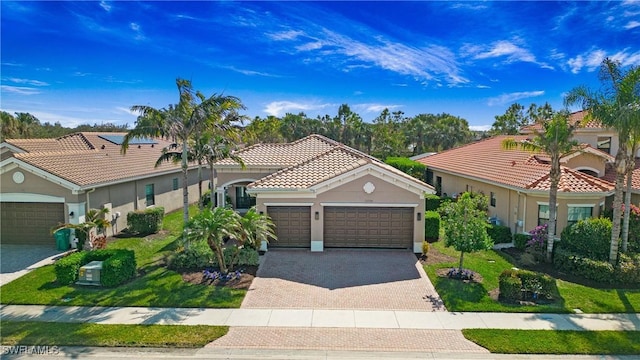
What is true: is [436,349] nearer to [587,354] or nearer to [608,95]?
[587,354]

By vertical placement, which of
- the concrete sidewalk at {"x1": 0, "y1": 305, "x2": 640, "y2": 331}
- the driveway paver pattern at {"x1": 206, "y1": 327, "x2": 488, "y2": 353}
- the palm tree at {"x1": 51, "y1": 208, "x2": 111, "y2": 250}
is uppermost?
the palm tree at {"x1": 51, "y1": 208, "x2": 111, "y2": 250}

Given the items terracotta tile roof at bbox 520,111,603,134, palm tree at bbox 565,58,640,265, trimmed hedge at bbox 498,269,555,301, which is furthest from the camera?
terracotta tile roof at bbox 520,111,603,134

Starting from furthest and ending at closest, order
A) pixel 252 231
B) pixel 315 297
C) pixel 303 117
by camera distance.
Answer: pixel 303 117
pixel 252 231
pixel 315 297

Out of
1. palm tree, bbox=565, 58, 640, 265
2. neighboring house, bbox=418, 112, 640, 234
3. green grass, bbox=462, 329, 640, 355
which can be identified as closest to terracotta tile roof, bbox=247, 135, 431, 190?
neighboring house, bbox=418, 112, 640, 234

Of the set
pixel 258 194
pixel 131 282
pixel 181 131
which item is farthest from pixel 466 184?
pixel 131 282

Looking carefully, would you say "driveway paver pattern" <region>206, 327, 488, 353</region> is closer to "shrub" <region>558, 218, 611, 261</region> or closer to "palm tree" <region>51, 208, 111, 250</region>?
"shrub" <region>558, 218, 611, 261</region>

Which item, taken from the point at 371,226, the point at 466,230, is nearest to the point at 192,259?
the point at 371,226
